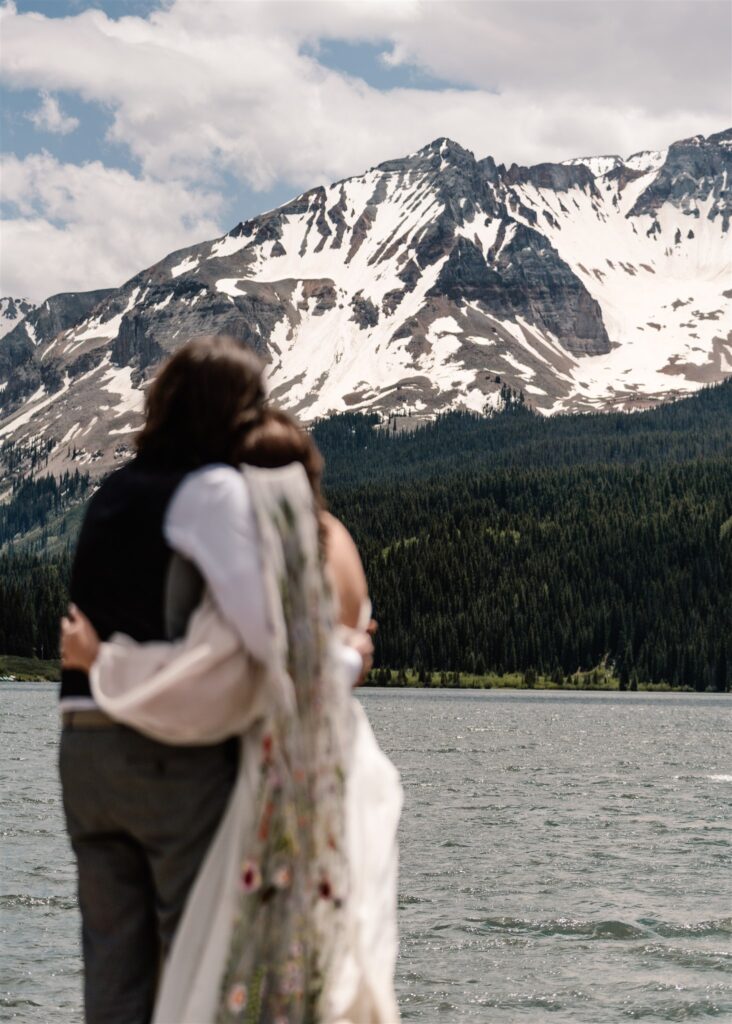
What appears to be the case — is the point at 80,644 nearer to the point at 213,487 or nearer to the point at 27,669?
the point at 213,487

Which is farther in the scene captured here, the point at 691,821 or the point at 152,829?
the point at 691,821

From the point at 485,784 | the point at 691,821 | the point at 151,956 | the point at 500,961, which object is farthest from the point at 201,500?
the point at 485,784

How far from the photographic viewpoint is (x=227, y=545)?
7098 mm

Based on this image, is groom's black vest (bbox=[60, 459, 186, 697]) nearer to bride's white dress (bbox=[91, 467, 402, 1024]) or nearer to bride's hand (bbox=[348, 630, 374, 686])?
bride's white dress (bbox=[91, 467, 402, 1024])

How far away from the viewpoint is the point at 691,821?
1790 inches

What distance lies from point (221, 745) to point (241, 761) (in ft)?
0.40

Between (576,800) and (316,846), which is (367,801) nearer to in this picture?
(316,846)

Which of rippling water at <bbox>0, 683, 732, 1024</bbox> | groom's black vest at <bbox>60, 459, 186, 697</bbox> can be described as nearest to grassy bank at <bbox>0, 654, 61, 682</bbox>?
rippling water at <bbox>0, 683, 732, 1024</bbox>

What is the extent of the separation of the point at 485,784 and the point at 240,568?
51490 mm

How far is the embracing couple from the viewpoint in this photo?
23.4ft

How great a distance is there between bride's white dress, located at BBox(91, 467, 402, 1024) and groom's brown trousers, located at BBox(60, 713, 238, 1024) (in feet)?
0.42

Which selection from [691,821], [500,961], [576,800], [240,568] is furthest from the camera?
[576,800]

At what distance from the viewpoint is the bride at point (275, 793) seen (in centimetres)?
711

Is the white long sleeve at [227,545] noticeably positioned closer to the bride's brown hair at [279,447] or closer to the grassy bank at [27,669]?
the bride's brown hair at [279,447]
